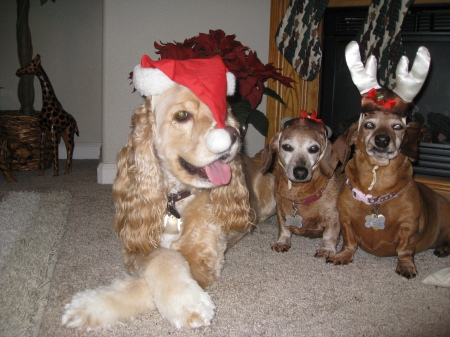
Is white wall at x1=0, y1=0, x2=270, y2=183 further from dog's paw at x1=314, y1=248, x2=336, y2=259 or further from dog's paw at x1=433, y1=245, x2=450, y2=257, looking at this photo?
dog's paw at x1=433, y1=245, x2=450, y2=257

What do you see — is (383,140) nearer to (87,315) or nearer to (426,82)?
(87,315)

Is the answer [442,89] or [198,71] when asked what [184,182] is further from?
[442,89]

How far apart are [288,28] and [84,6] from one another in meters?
2.56

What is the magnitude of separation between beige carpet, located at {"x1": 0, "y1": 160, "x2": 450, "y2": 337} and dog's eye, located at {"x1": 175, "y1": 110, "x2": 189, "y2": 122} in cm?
74

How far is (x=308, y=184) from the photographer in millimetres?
2182

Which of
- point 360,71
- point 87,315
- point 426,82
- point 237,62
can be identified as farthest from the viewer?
point 426,82

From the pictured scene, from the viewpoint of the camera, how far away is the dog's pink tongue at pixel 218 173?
1573 mm

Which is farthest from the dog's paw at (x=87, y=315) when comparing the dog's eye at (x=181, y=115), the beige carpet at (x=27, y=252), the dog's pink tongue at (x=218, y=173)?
the dog's eye at (x=181, y=115)

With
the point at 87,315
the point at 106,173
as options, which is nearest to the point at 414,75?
the point at 87,315

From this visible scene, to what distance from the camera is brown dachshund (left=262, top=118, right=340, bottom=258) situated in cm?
213

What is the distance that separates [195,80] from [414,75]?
1104 millimetres

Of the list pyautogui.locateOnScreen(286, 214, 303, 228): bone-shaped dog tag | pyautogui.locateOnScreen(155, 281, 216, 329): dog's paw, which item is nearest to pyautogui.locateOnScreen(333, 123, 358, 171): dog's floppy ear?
pyautogui.locateOnScreen(286, 214, 303, 228): bone-shaped dog tag

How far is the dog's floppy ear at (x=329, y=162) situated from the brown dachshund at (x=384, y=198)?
0.09m

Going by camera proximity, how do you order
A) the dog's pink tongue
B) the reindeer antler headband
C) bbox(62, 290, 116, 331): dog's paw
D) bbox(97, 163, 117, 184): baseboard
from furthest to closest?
bbox(97, 163, 117, 184): baseboard
the reindeer antler headband
the dog's pink tongue
bbox(62, 290, 116, 331): dog's paw
